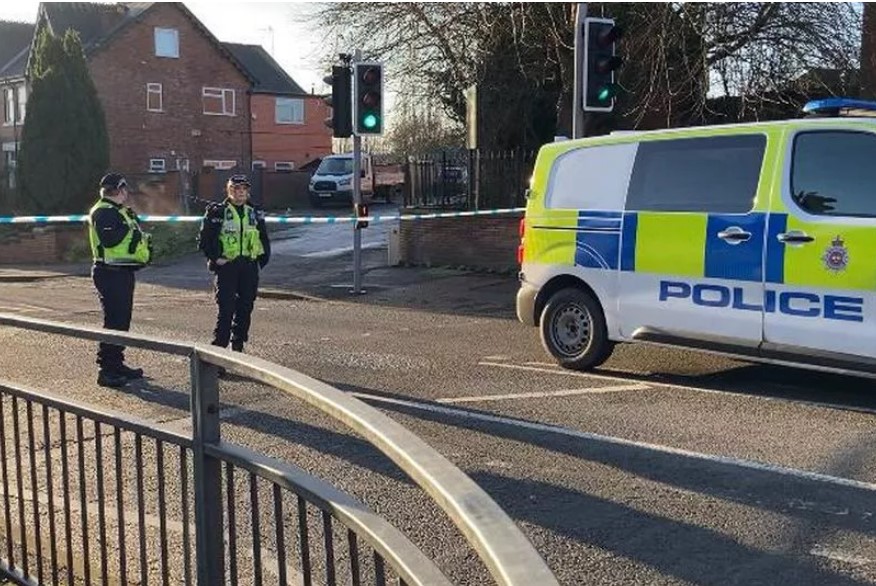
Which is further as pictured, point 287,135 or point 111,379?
point 287,135

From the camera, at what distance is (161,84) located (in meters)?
44.7

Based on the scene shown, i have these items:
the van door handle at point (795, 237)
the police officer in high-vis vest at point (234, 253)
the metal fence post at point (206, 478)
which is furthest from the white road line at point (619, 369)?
the metal fence post at point (206, 478)

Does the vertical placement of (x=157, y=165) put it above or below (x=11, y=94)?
below

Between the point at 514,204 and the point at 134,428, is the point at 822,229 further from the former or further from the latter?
the point at 514,204

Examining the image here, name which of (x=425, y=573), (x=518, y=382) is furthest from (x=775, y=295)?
(x=425, y=573)

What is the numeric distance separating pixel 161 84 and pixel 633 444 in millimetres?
Result: 42343

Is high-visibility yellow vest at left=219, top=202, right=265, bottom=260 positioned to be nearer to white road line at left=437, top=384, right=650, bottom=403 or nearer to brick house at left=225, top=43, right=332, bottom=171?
white road line at left=437, top=384, right=650, bottom=403

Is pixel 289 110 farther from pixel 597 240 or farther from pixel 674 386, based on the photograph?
pixel 674 386

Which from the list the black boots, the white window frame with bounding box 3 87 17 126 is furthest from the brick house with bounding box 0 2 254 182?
the black boots

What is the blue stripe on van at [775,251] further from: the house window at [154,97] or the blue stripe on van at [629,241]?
the house window at [154,97]

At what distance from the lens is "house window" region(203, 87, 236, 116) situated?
152 ft

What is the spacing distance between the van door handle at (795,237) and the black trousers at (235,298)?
4.51 meters

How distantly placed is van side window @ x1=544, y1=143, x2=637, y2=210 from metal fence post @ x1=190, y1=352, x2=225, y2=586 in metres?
5.69

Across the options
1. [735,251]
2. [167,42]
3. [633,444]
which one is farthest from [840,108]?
[167,42]
